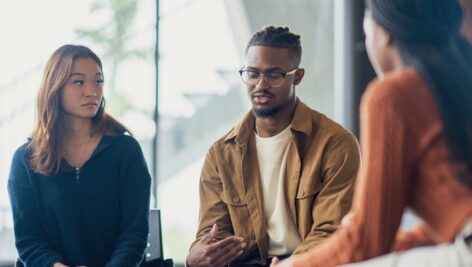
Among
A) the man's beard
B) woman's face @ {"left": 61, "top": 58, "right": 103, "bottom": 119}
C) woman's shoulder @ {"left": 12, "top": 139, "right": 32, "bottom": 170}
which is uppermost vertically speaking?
woman's face @ {"left": 61, "top": 58, "right": 103, "bottom": 119}

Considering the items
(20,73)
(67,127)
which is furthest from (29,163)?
(20,73)

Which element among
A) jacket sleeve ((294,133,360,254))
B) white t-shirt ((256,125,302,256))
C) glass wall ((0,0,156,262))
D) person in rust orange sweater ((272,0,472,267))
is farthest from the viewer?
glass wall ((0,0,156,262))

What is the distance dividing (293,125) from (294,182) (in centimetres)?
21

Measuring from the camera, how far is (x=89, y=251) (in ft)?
10.9

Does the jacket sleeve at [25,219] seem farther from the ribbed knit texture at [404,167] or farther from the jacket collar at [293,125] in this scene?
the ribbed knit texture at [404,167]

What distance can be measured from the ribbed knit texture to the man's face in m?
1.53

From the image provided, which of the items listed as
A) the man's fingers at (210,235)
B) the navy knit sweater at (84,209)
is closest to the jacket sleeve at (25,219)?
the navy knit sweater at (84,209)

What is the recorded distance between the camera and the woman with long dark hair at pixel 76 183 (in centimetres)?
331

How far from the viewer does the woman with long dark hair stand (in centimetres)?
331

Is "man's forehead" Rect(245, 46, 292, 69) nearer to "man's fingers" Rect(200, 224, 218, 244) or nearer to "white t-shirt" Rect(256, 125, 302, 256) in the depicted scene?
"white t-shirt" Rect(256, 125, 302, 256)

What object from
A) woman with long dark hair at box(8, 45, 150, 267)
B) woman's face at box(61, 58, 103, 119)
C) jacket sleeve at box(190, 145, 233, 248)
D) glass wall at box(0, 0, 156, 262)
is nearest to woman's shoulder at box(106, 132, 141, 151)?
woman with long dark hair at box(8, 45, 150, 267)

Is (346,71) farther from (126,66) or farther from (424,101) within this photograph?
(424,101)

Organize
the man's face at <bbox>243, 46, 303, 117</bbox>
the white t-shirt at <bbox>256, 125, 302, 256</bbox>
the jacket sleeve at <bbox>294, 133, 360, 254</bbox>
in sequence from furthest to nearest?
the man's face at <bbox>243, 46, 303, 117</bbox>, the white t-shirt at <bbox>256, 125, 302, 256</bbox>, the jacket sleeve at <bbox>294, 133, 360, 254</bbox>

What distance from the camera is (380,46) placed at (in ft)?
6.31
